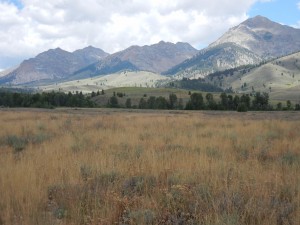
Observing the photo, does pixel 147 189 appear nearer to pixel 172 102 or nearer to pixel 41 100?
pixel 41 100

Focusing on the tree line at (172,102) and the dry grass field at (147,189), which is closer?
the dry grass field at (147,189)

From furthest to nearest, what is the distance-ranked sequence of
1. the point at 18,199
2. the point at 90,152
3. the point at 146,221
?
the point at 90,152 → the point at 18,199 → the point at 146,221

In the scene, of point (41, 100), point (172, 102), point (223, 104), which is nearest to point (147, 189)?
point (223, 104)

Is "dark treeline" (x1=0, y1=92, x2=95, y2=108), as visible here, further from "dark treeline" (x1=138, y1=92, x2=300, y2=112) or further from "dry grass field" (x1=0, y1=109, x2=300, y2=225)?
"dry grass field" (x1=0, y1=109, x2=300, y2=225)

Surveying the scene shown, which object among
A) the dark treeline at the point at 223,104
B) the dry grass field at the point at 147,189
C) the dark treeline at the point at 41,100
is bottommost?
the dark treeline at the point at 223,104

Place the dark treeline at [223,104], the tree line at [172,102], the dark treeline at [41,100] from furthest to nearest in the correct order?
1. the dark treeline at [41,100]
2. the tree line at [172,102]
3. the dark treeline at [223,104]

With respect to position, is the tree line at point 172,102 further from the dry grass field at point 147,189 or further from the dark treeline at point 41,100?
the dry grass field at point 147,189

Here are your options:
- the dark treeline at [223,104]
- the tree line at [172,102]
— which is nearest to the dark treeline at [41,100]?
the tree line at [172,102]

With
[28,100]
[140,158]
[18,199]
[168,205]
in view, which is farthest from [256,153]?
[28,100]

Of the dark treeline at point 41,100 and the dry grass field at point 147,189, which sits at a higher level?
the dark treeline at point 41,100

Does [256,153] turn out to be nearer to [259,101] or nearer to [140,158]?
[140,158]

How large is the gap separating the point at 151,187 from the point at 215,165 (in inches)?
85.9

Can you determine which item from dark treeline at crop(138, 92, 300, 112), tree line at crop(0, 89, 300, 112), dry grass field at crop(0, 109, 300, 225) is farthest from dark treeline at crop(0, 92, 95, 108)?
dry grass field at crop(0, 109, 300, 225)

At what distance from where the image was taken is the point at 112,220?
5.26m
